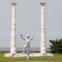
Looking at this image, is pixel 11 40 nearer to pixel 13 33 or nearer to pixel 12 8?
pixel 13 33

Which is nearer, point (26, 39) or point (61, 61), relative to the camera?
point (61, 61)

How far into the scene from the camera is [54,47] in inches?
1580

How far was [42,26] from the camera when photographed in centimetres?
3775

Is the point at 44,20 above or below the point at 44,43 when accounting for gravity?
above

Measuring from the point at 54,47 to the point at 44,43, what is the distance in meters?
2.73

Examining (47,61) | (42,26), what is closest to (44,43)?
(42,26)

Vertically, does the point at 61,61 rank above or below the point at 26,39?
below

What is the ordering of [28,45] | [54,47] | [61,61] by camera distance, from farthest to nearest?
[54,47] < [28,45] < [61,61]

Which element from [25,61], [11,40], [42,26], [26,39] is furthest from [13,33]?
[25,61]

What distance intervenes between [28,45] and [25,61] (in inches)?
152

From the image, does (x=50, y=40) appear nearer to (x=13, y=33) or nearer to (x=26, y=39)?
(x=13, y=33)

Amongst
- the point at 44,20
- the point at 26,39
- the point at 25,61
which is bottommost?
the point at 25,61

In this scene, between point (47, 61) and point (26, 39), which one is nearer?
point (47, 61)

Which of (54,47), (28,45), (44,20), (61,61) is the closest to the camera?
(61,61)
